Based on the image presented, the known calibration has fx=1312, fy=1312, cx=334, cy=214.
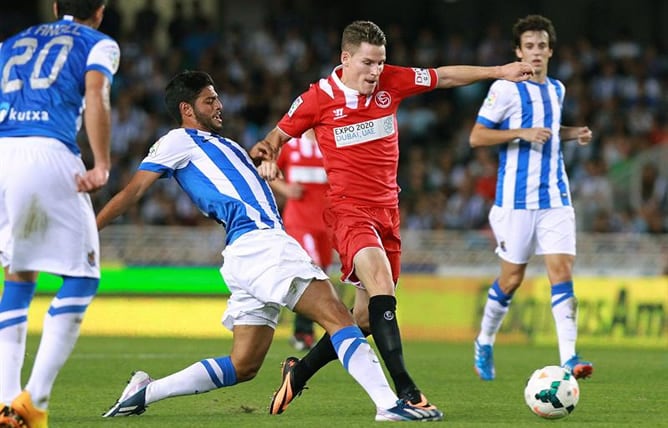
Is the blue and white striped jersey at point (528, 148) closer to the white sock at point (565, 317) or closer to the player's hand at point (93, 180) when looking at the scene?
the white sock at point (565, 317)

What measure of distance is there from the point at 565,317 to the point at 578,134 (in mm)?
1253

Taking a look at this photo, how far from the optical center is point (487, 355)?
916 cm

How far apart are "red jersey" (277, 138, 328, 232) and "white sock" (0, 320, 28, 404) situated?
19.6 ft

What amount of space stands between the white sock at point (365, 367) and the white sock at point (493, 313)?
3006 millimetres

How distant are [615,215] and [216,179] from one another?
1089cm

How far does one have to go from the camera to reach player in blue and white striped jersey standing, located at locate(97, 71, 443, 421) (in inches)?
255

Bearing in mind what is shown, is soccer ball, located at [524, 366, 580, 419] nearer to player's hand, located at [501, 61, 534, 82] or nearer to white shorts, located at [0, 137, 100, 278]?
player's hand, located at [501, 61, 534, 82]

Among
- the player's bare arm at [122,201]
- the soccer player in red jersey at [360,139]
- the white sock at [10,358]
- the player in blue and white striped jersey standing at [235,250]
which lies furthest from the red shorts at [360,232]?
the white sock at [10,358]

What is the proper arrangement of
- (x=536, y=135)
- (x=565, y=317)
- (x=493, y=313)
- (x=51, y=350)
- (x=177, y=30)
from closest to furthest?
1. (x=51, y=350)
2. (x=536, y=135)
3. (x=565, y=317)
4. (x=493, y=313)
5. (x=177, y=30)

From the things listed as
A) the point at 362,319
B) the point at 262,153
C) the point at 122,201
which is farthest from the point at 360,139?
the point at 122,201

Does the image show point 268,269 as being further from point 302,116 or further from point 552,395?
point 552,395

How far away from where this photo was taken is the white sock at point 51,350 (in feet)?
18.2

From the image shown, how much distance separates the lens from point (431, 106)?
67.1 feet

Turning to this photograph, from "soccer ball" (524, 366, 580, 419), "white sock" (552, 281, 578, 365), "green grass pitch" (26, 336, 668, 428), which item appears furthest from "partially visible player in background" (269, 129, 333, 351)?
"soccer ball" (524, 366, 580, 419)
